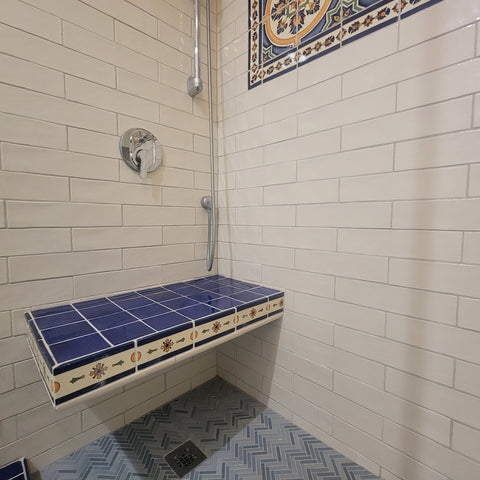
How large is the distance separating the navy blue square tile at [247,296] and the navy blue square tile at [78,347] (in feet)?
1.71

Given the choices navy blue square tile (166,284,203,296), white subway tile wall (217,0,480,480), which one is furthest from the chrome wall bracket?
navy blue square tile (166,284,203,296)

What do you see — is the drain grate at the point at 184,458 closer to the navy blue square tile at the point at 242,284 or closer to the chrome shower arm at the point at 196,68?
the navy blue square tile at the point at 242,284

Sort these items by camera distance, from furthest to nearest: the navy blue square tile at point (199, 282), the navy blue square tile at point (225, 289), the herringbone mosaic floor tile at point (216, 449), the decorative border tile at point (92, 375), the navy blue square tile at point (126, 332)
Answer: the navy blue square tile at point (199, 282) → the navy blue square tile at point (225, 289) → the herringbone mosaic floor tile at point (216, 449) → the navy blue square tile at point (126, 332) → the decorative border tile at point (92, 375)

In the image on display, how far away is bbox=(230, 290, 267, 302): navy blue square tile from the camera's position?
105 cm

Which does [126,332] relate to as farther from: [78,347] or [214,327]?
[214,327]

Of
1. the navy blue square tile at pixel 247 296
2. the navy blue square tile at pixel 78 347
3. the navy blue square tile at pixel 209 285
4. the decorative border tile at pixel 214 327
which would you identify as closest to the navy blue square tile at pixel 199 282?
the navy blue square tile at pixel 209 285

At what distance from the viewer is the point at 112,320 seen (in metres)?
0.84

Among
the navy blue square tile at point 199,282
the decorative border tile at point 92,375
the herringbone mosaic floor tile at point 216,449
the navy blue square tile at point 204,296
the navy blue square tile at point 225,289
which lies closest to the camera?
the decorative border tile at point 92,375

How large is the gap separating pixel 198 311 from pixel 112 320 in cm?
28

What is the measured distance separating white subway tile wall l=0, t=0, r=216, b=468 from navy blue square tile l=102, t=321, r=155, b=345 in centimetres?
35

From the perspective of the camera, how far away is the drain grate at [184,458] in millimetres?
956

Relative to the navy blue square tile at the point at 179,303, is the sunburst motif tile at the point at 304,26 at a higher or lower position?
higher

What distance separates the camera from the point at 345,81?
0.91 meters

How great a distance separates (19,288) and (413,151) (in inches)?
53.4
